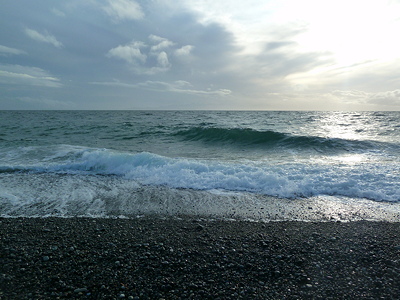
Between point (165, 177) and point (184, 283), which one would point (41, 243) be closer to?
point (184, 283)

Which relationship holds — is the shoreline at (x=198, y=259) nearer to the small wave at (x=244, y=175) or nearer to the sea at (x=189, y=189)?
the sea at (x=189, y=189)

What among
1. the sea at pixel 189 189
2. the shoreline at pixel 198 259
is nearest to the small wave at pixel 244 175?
the sea at pixel 189 189

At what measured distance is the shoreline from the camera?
10.4 feet

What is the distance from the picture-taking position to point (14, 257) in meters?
3.87

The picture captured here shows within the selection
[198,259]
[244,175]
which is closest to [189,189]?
[244,175]

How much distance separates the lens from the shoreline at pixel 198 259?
3.16 meters

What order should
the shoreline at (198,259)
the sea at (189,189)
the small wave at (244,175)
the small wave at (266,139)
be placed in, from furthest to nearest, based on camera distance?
the small wave at (266,139) < the small wave at (244,175) < the sea at (189,189) < the shoreline at (198,259)

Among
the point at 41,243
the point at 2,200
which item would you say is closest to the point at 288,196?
the point at 41,243

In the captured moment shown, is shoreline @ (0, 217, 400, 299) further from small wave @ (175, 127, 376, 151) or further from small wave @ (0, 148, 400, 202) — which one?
small wave @ (175, 127, 376, 151)

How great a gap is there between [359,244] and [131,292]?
12.9ft

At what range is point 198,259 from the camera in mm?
3850

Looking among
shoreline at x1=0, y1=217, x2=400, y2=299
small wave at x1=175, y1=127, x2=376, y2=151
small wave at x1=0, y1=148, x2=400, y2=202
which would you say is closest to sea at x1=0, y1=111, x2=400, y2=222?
small wave at x1=0, y1=148, x2=400, y2=202

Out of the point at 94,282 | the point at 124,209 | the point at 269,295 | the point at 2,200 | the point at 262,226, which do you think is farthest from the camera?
the point at 2,200

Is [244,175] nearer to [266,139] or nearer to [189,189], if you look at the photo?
[189,189]
